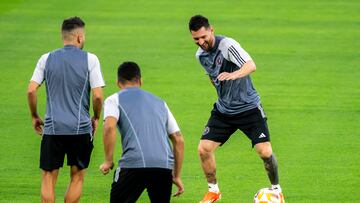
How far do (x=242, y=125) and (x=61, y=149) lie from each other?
7.80 feet

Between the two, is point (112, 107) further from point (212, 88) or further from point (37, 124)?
point (212, 88)

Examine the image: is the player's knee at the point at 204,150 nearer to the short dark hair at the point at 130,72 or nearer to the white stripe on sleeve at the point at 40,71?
the white stripe on sleeve at the point at 40,71

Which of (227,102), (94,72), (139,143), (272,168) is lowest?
(272,168)

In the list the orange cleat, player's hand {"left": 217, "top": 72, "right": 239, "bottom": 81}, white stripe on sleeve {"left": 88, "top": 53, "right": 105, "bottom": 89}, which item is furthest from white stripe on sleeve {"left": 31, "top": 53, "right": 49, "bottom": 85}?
the orange cleat

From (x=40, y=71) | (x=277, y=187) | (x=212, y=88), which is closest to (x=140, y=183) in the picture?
(x=40, y=71)

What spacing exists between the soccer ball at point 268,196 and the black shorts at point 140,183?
2454 millimetres

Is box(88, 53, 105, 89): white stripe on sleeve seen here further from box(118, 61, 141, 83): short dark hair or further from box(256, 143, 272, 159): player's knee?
box(256, 143, 272, 159): player's knee

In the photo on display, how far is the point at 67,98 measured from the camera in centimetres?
1170

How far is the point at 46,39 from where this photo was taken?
22.8m

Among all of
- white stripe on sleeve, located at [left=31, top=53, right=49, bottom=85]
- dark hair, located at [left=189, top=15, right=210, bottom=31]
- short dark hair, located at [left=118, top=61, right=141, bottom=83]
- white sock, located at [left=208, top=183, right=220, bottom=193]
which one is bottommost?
white sock, located at [left=208, top=183, right=220, bottom=193]

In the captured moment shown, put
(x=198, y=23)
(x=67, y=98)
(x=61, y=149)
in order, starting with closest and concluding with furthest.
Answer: (x=67, y=98) < (x=61, y=149) < (x=198, y=23)

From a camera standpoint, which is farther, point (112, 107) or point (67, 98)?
point (67, 98)

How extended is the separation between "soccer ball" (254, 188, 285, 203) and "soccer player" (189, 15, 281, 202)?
0.83 feet

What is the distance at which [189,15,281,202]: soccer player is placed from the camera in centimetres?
1264
